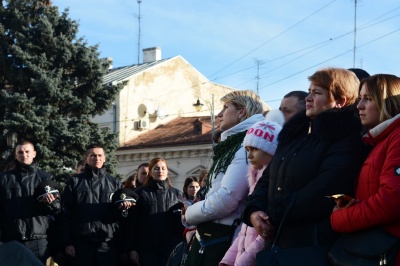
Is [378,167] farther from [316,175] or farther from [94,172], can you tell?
[94,172]

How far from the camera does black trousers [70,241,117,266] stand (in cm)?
1096

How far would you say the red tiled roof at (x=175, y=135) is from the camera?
51709 millimetres

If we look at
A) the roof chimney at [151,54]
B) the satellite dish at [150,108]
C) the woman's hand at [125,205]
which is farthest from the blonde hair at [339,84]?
the roof chimney at [151,54]

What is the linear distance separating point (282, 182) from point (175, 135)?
4795 cm

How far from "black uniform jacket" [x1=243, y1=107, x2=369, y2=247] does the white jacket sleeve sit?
106 centimetres

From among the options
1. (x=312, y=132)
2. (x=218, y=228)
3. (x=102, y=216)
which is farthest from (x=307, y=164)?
(x=102, y=216)

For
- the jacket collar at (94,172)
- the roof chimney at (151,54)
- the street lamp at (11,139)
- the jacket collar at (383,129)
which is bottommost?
the jacket collar at (94,172)

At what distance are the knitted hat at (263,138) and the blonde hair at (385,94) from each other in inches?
53.5

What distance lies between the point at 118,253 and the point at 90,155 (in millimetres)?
1357

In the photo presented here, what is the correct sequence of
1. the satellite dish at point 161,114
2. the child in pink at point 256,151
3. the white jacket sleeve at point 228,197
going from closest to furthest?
the child in pink at point 256,151 → the white jacket sleeve at point 228,197 → the satellite dish at point 161,114

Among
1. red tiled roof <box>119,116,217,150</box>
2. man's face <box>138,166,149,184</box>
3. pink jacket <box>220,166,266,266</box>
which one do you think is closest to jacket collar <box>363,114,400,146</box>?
pink jacket <box>220,166,266,266</box>

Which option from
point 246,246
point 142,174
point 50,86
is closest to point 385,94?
point 246,246

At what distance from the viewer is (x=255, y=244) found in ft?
20.0

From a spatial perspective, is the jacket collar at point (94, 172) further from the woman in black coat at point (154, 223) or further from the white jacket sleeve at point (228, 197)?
the white jacket sleeve at point (228, 197)
